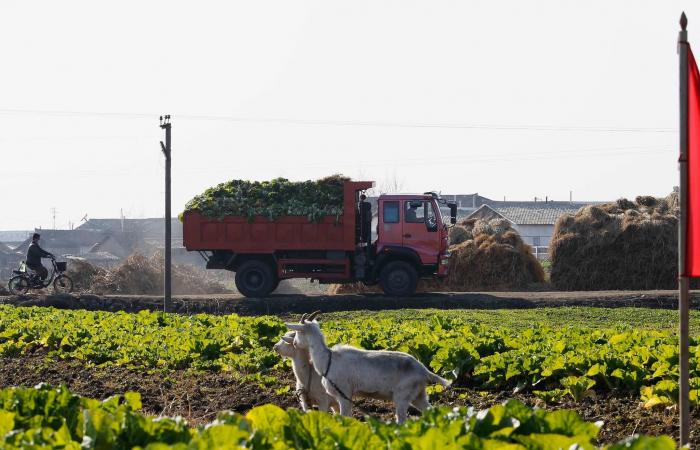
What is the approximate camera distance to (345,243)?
27.5m

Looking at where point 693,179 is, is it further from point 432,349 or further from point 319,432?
point 432,349

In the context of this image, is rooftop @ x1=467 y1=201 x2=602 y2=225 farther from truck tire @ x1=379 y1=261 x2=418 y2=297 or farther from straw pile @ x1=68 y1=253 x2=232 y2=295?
truck tire @ x1=379 y1=261 x2=418 y2=297

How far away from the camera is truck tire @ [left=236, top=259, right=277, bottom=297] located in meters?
28.5

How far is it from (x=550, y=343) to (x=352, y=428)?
7.57 meters

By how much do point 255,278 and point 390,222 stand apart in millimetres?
4303

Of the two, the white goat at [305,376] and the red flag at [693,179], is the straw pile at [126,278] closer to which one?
the white goat at [305,376]

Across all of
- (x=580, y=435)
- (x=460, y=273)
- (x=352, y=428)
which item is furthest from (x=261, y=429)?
(x=460, y=273)

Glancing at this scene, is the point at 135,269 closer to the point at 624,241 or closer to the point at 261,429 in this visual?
the point at 624,241

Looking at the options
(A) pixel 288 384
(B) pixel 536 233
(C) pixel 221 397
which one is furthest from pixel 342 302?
→ (B) pixel 536 233

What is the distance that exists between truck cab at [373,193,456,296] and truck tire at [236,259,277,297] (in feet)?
10.00

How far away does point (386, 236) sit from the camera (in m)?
27.6

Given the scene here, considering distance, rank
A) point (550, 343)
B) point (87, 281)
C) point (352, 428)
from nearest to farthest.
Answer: point (352, 428), point (550, 343), point (87, 281)

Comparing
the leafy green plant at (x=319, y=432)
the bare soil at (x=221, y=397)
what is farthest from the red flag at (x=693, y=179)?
the leafy green plant at (x=319, y=432)

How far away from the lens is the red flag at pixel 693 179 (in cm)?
718
